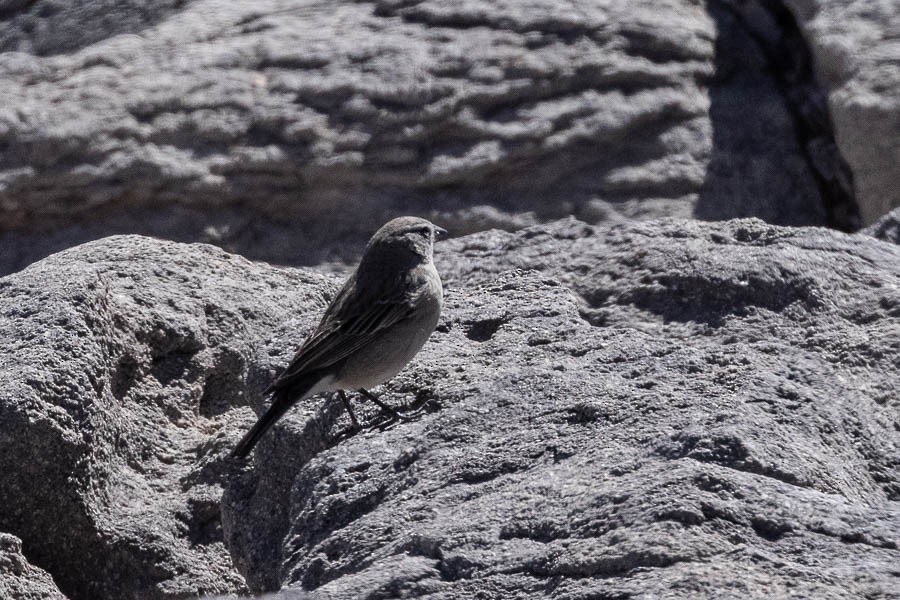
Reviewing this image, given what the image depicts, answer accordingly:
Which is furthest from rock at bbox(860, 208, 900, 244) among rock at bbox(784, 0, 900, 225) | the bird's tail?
the bird's tail

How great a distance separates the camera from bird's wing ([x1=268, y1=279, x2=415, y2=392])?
17.4ft

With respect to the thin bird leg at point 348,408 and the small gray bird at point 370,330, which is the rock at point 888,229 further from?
the thin bird leg at point 348,408

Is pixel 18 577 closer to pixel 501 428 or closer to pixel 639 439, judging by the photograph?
pixel 501 428

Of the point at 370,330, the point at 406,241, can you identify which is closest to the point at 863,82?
the point at 406,241

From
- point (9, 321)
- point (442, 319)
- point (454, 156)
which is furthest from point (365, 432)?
point (454, 156)

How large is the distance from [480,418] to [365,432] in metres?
0.50

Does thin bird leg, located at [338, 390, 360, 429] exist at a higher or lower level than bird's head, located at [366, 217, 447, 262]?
lower

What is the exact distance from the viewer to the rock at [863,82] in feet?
29.1

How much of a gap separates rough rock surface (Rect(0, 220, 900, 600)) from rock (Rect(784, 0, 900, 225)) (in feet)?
9.47

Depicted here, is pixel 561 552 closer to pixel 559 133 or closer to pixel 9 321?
pixel 9 321

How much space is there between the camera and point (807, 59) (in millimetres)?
9812

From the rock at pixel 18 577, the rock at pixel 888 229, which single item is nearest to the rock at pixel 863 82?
the rock at pixel 888 229

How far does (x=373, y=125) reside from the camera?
9.12 m

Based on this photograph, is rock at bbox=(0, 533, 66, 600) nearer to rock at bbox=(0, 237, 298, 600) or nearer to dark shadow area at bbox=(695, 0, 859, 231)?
rock at bbox=(0, 237, 298, 600)
